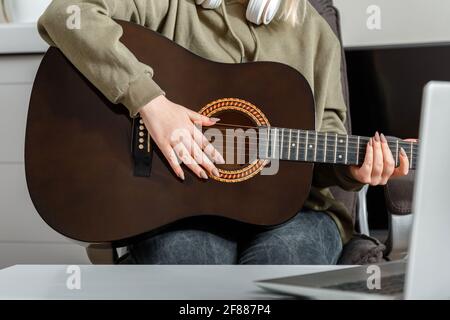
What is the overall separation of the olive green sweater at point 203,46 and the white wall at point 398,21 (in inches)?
21.0

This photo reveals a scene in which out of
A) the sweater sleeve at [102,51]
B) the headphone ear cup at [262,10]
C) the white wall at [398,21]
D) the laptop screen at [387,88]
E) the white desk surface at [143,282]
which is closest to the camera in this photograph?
the white desk surface at [143,282]

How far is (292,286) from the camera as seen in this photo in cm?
55

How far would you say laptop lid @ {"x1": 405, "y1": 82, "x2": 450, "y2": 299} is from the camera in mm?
448

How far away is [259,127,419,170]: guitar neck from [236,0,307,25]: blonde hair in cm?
26

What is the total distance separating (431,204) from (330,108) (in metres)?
0.68

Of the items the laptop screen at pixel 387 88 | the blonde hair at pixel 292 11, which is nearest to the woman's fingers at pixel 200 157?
the blonde hair at pixel 292 11

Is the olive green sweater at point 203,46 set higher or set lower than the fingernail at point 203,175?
higher

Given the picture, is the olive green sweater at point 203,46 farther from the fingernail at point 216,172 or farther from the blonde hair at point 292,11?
the fingernail at point 216,172

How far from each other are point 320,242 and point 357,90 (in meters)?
0.59

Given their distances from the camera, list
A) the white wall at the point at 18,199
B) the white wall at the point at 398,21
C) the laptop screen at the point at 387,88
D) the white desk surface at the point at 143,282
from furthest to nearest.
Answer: the white wall at the point at 398,21, the white wall at the point at 18,199, the laptop screen at the point at 387,88, the white desk surface at the point at 143,282

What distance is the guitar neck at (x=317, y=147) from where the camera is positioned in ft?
Answer: 3.13

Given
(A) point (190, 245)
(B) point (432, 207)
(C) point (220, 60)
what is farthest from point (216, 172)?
(B) point (432, 207)

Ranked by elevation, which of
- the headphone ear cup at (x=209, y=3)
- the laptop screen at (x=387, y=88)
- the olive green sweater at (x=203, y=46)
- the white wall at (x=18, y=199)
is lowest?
the white wall at (x=18, y=199)
